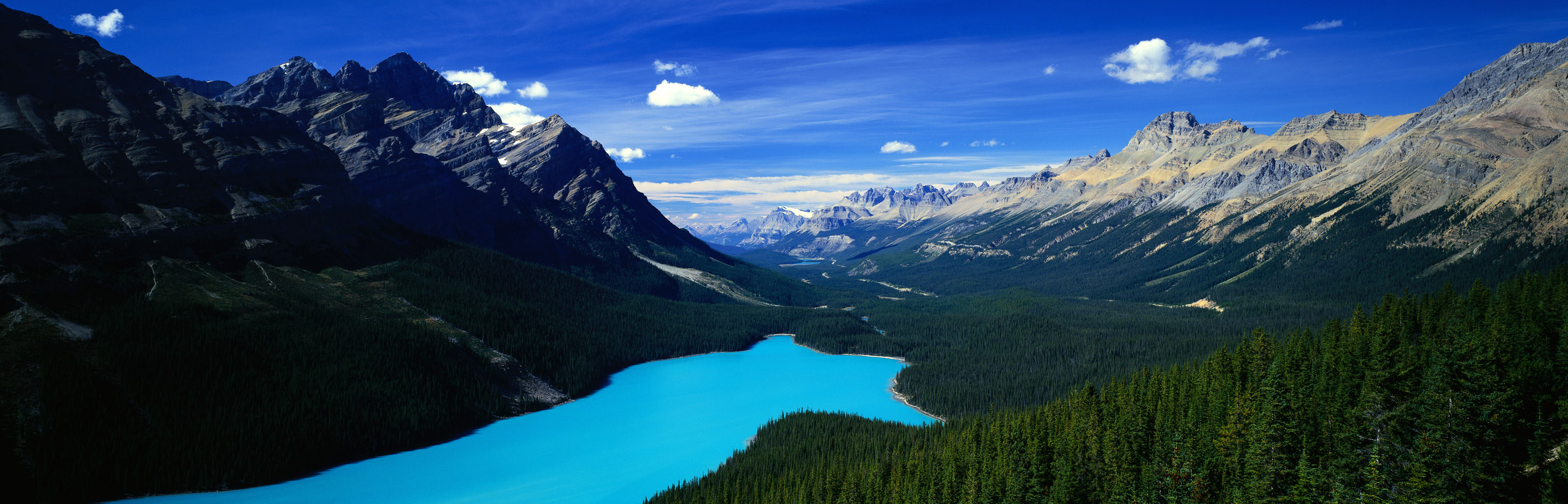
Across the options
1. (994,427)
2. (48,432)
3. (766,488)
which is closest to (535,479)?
(766,488)

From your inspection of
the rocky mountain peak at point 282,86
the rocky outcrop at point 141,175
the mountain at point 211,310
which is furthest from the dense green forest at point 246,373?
the rocky mountain peak at point 282,86

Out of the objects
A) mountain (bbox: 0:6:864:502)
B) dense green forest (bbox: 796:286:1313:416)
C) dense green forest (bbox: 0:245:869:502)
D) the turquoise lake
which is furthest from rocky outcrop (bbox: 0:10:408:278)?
dense green forest (bbox: 796:286:1313:416)

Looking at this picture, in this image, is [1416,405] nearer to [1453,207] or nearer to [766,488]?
[766,488]

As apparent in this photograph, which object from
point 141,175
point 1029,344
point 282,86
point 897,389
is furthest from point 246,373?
point 282,86

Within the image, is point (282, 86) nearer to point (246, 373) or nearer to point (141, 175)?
point (141, 175)

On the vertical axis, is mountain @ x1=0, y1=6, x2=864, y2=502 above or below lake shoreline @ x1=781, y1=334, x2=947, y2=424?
above

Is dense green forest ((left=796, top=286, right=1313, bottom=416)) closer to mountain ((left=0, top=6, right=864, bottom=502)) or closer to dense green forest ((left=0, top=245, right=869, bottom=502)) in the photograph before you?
mountain ((left=0, top=6, right=864, bottom=502))
